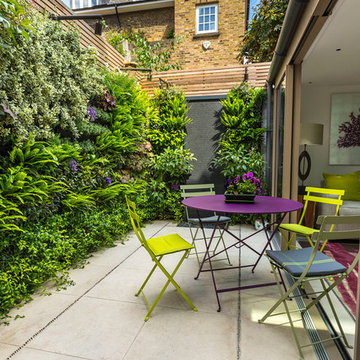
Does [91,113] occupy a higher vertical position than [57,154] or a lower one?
higher

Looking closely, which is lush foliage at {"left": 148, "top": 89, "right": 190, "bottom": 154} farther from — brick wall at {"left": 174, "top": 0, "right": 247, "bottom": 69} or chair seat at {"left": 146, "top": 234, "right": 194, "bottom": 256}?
brick wall at {"left": 174, "top": 0, "right": 247, "bottom": 69}

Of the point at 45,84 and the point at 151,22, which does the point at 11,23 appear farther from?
the point at 151,22

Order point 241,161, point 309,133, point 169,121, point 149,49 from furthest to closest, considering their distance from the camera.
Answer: point 149,49 → point 169,121 → point 241,161 → point 309,133

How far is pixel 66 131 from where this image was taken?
344cm

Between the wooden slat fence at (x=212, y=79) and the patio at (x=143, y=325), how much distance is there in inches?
157

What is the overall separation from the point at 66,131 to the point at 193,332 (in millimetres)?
2869

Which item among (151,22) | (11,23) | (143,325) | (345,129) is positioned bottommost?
(143,325)

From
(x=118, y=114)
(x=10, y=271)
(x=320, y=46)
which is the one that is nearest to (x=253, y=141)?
(x=320, y=46)

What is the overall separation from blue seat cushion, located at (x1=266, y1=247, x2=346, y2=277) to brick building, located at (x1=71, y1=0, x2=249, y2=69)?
9.47 m

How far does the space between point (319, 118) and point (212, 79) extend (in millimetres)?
2493

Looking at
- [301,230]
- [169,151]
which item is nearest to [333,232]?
[301,230]

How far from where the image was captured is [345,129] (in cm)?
544

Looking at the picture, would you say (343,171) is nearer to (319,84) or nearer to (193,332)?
(319,84)

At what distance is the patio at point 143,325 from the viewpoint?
1.67 m
